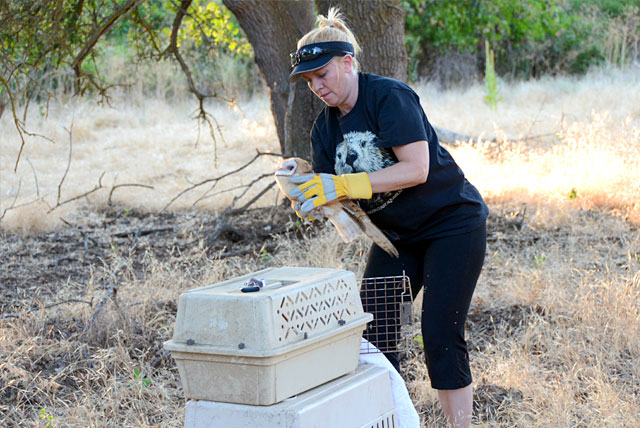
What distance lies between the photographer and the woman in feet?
8.56

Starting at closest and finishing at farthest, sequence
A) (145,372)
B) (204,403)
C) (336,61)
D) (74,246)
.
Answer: (204,403), (336,61), (145,372), (74,246)

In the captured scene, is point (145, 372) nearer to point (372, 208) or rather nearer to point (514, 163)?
point (372, 208)

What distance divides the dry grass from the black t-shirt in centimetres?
95

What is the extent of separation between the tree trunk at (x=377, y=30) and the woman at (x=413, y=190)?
267 centimetres

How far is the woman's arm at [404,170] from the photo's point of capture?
2.57 m

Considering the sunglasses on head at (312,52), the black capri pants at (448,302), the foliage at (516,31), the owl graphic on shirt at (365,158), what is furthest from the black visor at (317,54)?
the foliage at (516,31)

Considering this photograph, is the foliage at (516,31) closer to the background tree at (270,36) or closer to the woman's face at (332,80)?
the background tree at (270,36)

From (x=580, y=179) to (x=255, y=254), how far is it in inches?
125

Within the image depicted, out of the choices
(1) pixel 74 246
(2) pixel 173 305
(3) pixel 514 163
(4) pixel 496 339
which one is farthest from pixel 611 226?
(1) pixel 74 246

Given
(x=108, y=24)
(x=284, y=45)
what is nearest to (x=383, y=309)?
(x=108, y=24)

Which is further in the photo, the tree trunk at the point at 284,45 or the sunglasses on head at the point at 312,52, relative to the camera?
the tree trunk at the point at 284,45

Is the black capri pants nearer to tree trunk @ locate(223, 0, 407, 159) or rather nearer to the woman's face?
the woman's face

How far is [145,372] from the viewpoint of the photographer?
147 inches

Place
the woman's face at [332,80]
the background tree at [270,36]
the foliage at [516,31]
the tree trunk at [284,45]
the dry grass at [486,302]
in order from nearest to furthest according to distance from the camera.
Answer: the woman's face at [332,80]
the dry grass at [486,302]
the background tree at [270,36]
the tree trunk at [284,45]
the foliage at [516,31]
